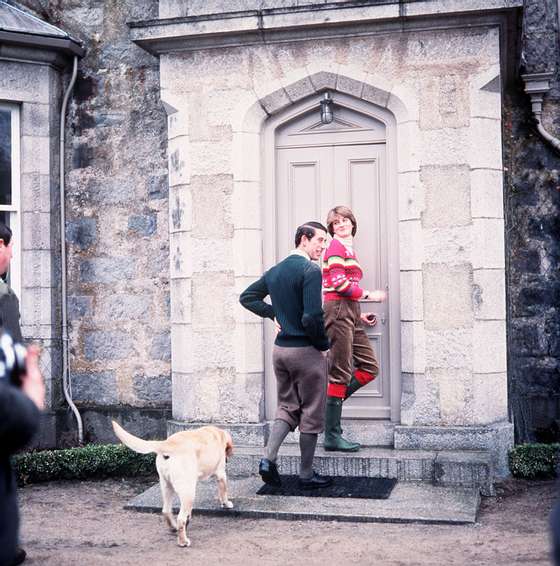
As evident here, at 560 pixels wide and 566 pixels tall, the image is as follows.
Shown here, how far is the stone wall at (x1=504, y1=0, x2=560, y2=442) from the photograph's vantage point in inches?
313

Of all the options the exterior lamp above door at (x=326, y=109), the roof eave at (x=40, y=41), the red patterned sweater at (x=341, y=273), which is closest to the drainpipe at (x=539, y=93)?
the exterior lamp above door at (x=326, y=109)

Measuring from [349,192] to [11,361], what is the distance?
5.20 meters

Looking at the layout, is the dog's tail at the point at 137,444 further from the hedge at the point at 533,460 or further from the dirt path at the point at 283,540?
the hedge at the point at 533,460

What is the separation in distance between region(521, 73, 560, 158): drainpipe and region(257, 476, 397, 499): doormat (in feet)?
11.3

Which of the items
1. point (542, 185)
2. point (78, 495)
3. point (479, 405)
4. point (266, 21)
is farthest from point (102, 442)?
point (542, 185)

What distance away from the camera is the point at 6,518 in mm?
2455

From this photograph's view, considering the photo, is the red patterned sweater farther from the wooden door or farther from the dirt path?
the dirt path

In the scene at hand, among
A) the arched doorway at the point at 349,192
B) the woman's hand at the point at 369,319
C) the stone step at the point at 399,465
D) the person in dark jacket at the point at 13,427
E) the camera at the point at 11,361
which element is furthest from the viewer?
the arched doorway at the point at 349,192

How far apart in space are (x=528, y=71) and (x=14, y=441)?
6.80 m

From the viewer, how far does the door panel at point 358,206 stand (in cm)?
738

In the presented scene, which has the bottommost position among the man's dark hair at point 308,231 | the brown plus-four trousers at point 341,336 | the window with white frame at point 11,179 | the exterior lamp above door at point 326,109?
the brown plus-four trousers at point 341,336

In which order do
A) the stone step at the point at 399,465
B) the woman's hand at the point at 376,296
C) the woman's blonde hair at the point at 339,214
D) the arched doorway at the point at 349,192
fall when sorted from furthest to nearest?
1. the arched doorway at the point at 349,192
2. the woman's hand at the point at 376,296
3. the woman's blonde hair at the point at 339,214
4. the stone step at the point at 399,465

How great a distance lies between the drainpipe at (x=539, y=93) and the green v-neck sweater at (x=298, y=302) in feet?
10.3

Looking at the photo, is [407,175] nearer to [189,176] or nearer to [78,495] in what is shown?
[189,176]
